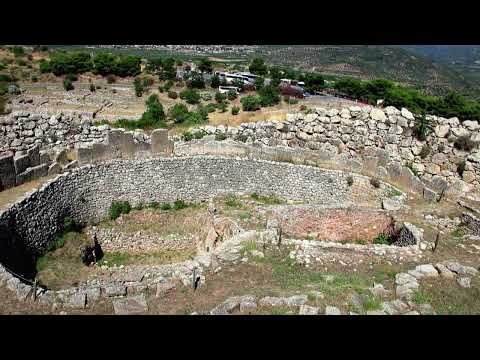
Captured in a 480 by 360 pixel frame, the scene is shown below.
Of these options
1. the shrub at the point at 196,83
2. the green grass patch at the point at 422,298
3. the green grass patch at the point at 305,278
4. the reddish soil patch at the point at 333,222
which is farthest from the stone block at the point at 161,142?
the shrub at the point at 196,83

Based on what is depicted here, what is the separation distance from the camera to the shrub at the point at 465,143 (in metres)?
18.7

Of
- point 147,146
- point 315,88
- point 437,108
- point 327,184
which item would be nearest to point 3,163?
point 147,146

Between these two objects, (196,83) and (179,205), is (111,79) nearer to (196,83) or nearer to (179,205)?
(196,83)

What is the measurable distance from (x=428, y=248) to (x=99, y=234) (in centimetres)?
1084

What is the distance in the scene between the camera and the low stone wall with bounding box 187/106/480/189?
19.2 metres

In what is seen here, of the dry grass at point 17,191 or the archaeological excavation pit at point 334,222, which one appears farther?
the archaeological excavation pit at point 334,222

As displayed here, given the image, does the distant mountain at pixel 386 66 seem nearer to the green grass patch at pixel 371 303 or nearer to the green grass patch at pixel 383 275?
the green grass patch at pixel 383 275

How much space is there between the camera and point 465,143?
61.6 ft

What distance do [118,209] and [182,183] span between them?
2670 millimetres

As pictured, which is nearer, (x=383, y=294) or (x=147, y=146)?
(x=383, y=294)

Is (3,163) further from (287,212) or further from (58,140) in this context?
(287,212)

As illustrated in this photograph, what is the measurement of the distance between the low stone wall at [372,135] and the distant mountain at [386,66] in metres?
42.5

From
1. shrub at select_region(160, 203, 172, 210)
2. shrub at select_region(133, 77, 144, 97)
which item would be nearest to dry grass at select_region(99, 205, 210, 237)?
shrub at select_region(160, 203, 172, 210)

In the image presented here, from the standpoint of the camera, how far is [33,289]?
954 centimetres
